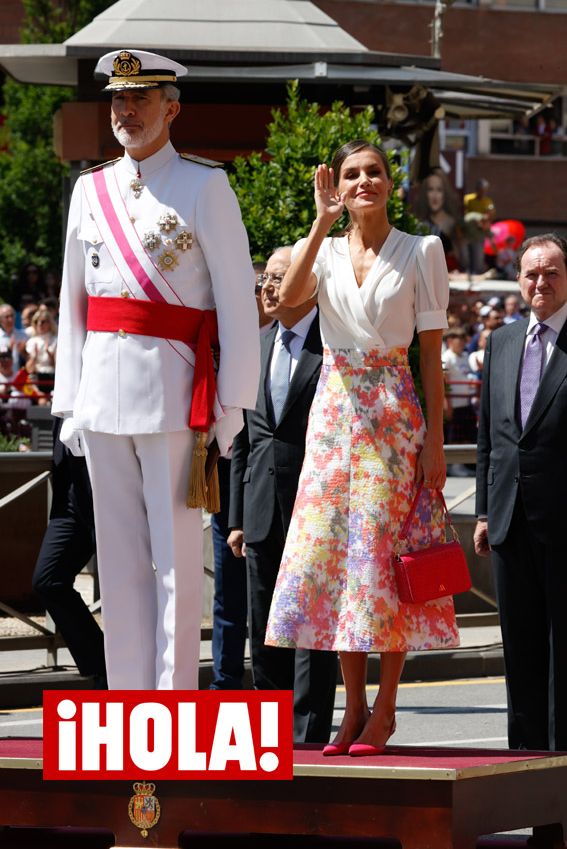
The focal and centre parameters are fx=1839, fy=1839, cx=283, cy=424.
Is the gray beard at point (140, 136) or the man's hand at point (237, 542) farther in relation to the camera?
the man's hand at point (237, 542)

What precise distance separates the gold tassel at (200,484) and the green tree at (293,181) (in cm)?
685

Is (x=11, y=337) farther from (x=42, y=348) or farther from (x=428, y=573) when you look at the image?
(x=428, y=573)

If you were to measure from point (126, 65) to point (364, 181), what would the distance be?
857 millimetres

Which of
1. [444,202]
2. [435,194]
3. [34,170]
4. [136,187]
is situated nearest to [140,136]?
[136,187]

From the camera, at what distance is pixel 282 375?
300 inches

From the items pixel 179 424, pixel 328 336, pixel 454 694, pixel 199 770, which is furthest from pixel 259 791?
pixel 454 694

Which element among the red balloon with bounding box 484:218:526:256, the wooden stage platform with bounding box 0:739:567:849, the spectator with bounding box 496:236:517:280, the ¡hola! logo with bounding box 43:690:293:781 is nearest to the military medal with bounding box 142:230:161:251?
the ¡hola! logo with bounding box 43:690:293:781

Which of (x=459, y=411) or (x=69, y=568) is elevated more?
(x=459, y=411)

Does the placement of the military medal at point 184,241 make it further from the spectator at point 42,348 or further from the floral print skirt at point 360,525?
the spectator at point 42,348


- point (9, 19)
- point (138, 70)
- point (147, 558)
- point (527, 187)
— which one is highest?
point (9, 19)

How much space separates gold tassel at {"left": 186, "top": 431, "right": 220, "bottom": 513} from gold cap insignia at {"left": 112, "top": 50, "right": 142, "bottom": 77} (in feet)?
3.68

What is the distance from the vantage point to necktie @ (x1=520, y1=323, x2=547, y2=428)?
7020mm

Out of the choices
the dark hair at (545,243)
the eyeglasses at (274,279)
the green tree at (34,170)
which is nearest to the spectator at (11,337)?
the green tree at (34,170)

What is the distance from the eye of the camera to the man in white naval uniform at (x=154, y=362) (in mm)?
5648
